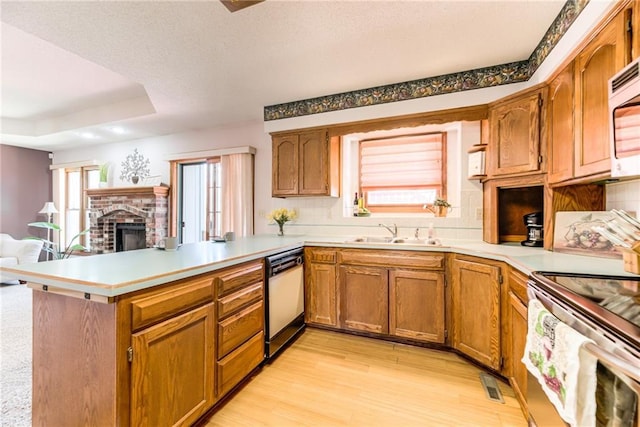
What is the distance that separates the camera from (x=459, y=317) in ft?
7.33

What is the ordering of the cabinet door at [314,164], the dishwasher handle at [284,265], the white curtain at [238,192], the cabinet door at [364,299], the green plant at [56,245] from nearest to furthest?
the dishwasher handle at [284,265], the cabinet door at [364,299], the cabinet door at [314,164], the white curtain at [238,192], the green plant at [56,245]

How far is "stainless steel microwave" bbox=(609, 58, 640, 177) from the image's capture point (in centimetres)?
118

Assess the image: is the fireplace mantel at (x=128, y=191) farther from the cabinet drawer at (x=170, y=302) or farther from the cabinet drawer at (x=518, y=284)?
the cabinet drawer at (x=518, y=284)

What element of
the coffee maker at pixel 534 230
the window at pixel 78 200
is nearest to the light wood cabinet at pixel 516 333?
the coffee maker at pixel 534 230

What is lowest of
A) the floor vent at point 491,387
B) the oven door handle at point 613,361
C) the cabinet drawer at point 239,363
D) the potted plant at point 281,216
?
the floor vent at point 491,387

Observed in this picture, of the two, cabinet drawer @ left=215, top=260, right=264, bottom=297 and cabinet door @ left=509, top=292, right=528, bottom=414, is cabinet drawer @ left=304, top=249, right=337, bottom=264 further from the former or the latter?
cabinet door @ left=509, top=292, right=528, bottom=414

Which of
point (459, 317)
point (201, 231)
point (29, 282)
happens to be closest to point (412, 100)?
point (459, 317)

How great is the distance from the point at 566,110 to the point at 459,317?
1671 mm

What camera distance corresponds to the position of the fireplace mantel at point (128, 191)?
4.34 meters

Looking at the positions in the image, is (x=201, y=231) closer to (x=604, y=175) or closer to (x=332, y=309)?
(x=332, y=309)

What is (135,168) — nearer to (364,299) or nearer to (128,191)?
(128,191)

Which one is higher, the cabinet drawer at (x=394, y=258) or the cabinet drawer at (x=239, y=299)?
the cabinet drawer at (x=394, y=258)

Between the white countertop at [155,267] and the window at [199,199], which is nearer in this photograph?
the white countertop at [155,267]

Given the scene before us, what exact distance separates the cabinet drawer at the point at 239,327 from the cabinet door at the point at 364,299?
0.89m
